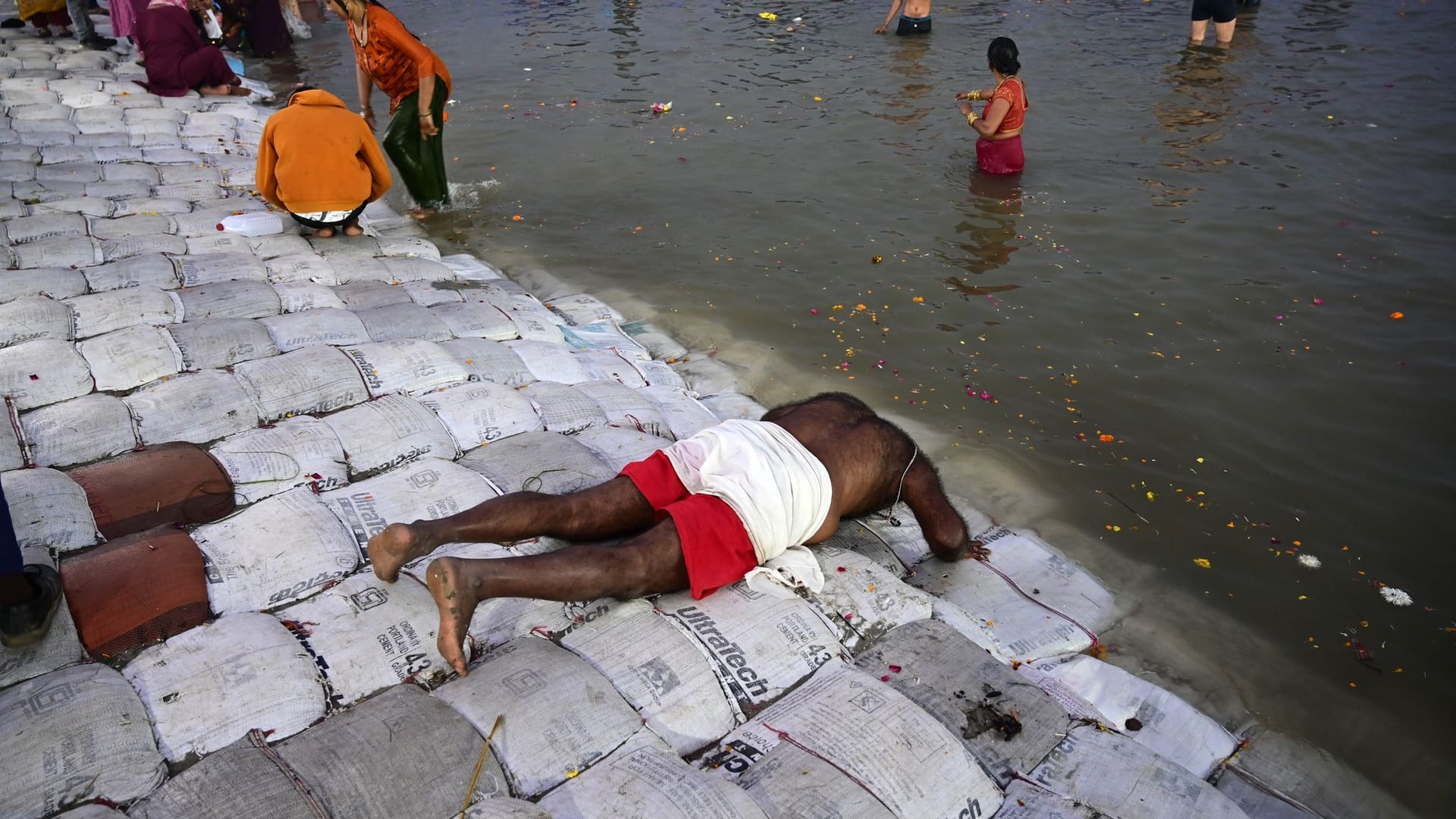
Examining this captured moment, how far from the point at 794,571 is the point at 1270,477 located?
225 centimetres

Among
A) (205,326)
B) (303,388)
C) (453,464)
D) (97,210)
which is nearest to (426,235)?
(97,210)

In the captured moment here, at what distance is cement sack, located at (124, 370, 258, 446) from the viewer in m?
2.99

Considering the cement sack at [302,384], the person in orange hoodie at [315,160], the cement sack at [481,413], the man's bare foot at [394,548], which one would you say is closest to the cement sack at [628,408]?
the cement sack at [481,413]

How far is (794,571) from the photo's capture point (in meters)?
2.48

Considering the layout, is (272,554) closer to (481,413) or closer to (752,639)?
(481,413)

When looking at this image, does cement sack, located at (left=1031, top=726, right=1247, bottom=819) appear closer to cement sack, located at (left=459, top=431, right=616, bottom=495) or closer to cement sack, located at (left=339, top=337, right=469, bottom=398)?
cement sack, located at (left=459, top=431, right=616, bottom=495)

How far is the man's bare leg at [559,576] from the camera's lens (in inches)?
78.5

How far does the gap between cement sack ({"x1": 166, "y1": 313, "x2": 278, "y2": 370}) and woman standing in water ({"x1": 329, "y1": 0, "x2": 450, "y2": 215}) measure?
2.33m

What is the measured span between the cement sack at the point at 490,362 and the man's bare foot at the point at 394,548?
1512 mm

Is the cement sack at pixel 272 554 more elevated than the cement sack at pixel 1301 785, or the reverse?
the cement sack at pixel 272 554

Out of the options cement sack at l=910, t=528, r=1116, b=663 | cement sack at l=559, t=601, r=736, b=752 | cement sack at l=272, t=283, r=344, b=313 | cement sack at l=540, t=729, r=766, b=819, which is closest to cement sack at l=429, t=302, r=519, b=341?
cement sack at l=272, t=283, r=344, b=313

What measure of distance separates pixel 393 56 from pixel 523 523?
420 centimetres

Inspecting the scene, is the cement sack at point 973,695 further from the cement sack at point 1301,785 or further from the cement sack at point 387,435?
the cement sack at point 387,435

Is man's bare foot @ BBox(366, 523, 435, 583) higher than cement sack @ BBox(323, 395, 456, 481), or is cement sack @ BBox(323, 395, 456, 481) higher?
man's bare foot @ BBox(366, 523, 435, 583)
